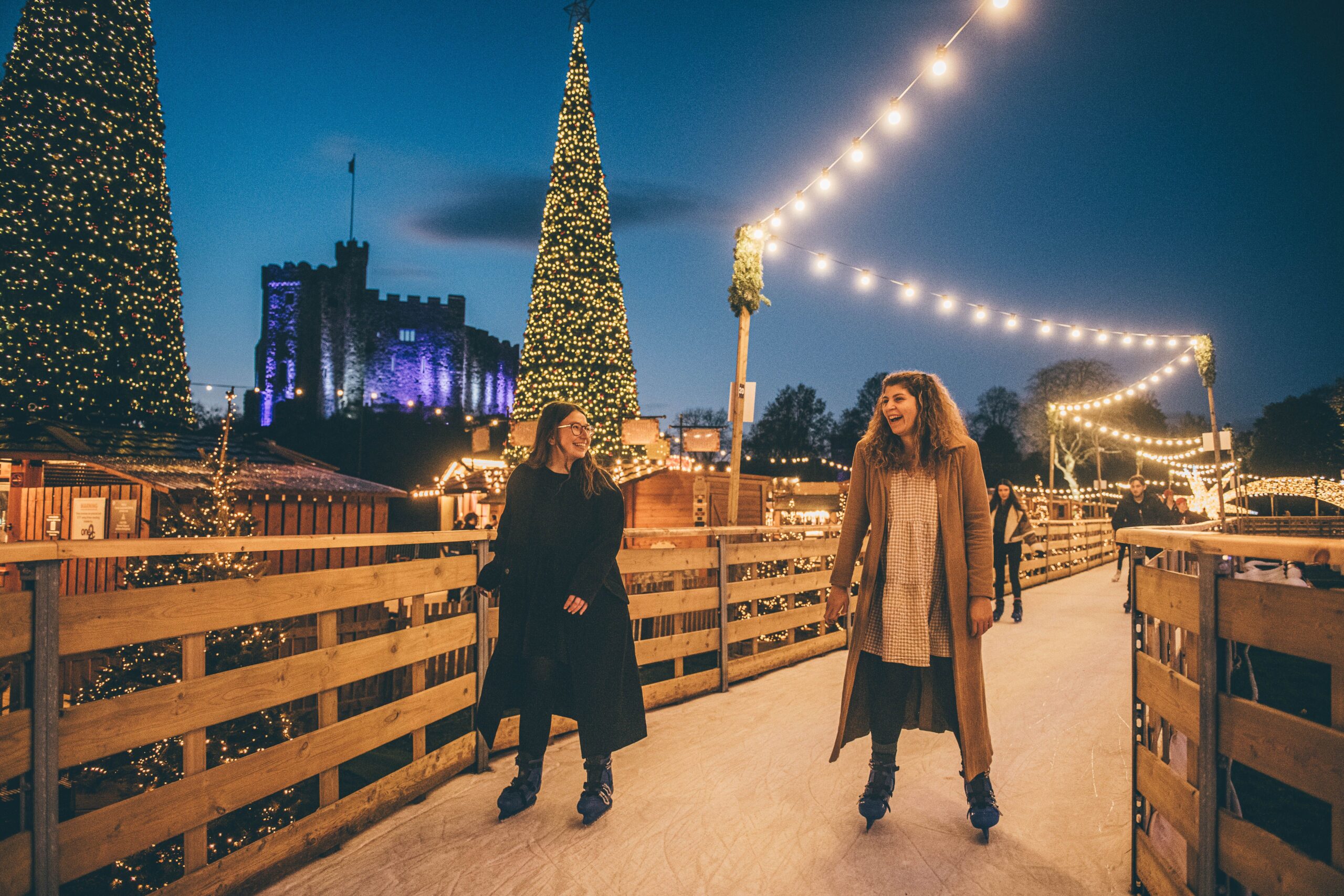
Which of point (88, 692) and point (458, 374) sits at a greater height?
point (458, 374)

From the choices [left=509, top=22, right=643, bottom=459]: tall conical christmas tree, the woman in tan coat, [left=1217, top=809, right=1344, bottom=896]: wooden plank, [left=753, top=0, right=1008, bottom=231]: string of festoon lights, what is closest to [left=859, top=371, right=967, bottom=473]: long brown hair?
the woman in tan coat

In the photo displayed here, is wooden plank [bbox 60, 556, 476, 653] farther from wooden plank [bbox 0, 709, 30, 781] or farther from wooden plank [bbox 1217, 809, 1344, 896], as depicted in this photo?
wooden plank [bbox 1217, 809, 1344, 896]

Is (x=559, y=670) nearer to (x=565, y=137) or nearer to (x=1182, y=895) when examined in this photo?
(x=1182, y=895)

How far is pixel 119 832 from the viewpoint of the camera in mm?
1927

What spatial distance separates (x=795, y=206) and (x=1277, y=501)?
32069 mm

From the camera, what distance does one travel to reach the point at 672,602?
4578mm

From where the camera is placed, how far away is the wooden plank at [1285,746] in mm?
1355

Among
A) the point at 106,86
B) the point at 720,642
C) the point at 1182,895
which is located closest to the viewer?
the point at 1182,895

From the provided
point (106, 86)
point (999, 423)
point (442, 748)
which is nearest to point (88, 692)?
point (442, 748)

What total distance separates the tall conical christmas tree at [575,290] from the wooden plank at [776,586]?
33.3 feet

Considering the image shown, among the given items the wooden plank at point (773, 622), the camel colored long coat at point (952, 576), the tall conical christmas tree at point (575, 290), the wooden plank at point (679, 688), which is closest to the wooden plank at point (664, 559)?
the wooden plank at point (773, 622)

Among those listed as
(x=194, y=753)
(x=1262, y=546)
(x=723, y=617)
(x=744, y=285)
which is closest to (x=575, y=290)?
(x=744, y=285)

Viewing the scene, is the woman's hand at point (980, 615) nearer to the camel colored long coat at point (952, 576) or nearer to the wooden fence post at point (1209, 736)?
the camel colored long coat at point (952, 576)

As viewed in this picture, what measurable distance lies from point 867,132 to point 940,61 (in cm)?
102
